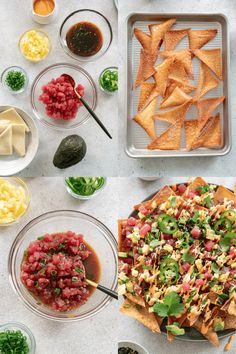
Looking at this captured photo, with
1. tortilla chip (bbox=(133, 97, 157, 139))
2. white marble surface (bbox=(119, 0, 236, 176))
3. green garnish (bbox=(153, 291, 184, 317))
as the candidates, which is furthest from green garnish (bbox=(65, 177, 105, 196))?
green garnish (bbox=(153, 291, 184, 317))

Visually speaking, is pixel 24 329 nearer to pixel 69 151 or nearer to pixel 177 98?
pixel 69 151

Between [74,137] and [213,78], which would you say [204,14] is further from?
[74,137]

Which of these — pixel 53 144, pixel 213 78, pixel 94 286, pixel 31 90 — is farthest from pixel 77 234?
pixel 213 78

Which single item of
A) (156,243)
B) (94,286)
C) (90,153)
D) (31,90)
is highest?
(31,90)

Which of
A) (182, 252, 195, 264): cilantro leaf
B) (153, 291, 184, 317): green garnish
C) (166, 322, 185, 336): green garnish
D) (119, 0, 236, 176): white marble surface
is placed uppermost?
(119, 0, 236, 176): white marble surface

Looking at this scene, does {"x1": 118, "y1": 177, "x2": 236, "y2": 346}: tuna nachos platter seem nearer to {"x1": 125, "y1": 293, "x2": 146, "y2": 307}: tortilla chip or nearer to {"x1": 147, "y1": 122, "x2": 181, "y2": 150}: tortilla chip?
{"x1": 125, "y1": 293, "x2": 146, "y2": 307}: tortilla chip

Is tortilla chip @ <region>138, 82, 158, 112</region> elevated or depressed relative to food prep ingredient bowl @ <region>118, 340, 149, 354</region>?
elevated
